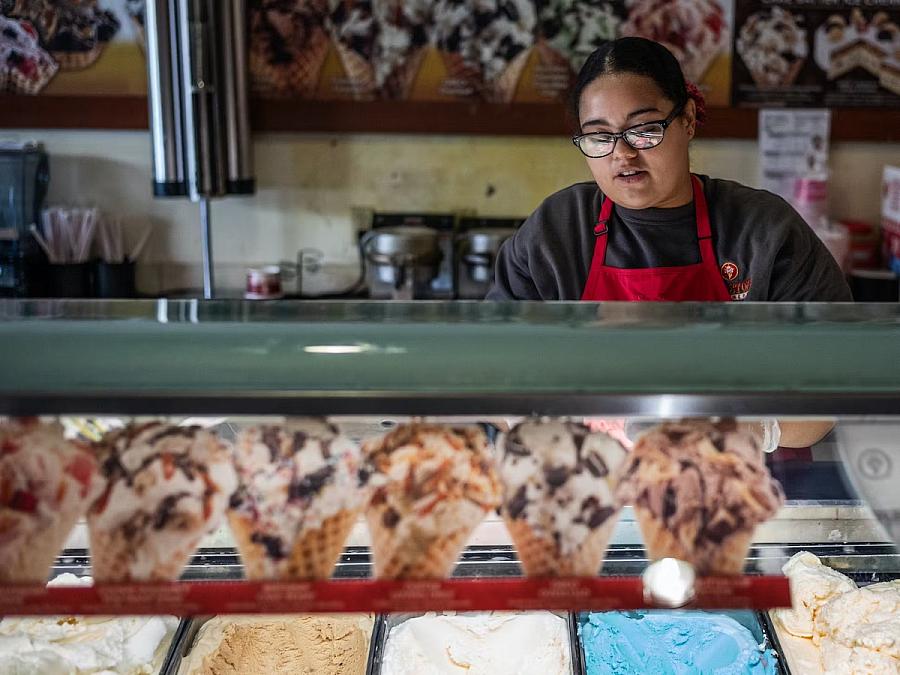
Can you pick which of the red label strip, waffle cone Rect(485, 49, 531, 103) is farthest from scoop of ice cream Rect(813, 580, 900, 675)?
waffle cone Rect(485, 49, 531, 103)

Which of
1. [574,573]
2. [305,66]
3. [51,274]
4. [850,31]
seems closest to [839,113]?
[850,31]

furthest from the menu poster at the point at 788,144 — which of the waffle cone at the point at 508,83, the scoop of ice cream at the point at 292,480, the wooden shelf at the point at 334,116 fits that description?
the scoop of ice cream at the point at 292,480

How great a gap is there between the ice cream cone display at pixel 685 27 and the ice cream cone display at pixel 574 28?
0.08 metres

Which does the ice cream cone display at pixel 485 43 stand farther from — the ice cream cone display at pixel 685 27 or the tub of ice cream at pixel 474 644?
the tub of ice cream at pixel 474 644

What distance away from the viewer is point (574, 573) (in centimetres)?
101

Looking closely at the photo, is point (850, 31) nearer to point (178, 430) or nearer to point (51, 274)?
point (51, 274)

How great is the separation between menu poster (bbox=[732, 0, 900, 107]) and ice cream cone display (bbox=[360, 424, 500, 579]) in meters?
3.55

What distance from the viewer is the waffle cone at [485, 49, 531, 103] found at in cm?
410

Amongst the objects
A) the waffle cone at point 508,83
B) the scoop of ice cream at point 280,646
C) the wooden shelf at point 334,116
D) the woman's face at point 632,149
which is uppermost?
the waffle cone at point 508,83

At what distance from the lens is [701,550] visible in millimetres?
1008

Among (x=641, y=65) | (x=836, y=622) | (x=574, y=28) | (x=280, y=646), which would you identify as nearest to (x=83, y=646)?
(x=280, y=646)

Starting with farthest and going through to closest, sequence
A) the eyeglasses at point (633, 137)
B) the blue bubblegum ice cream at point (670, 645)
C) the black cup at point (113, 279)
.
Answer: the black cup at point (113, 279)
the eyeglasses at point (633, 137)
the blue bubblegum ice cream at point (670, 645)

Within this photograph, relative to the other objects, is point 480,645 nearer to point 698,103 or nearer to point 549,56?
point 698,103

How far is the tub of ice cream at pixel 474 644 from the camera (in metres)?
1.53
